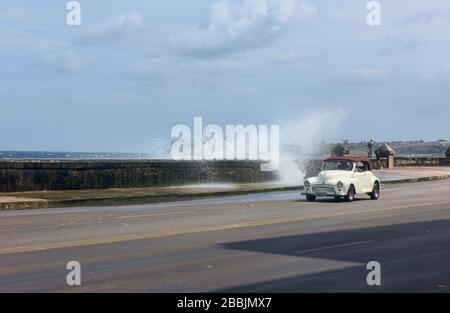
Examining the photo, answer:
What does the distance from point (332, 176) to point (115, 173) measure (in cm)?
924

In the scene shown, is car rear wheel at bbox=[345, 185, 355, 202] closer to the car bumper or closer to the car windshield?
the car bumper

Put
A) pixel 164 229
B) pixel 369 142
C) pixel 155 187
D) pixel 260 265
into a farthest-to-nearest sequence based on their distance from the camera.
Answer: pixel 369 142 → pixel 155 187 → pixel 164 229 → pixel 260 265

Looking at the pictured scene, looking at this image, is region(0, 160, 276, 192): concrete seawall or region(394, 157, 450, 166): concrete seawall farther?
region(394, 157, 450, 166): concrete seawall

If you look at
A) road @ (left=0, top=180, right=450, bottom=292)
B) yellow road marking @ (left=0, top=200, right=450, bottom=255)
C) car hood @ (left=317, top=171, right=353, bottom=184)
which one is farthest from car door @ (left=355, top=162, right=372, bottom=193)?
road @ (left=0, top=180, right=450, bottom=292)

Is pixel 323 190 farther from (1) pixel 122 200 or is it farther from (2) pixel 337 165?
(1) pixel 122 200

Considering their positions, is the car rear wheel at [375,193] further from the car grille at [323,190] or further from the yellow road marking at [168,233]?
the yellow road marking at [168,233]

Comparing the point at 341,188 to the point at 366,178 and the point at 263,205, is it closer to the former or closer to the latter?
the point at 366,178

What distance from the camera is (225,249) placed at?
1306 centimetres

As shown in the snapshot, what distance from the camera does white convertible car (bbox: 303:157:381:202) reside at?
2639cm

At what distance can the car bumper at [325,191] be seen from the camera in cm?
2630

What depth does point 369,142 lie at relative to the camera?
207 ft
